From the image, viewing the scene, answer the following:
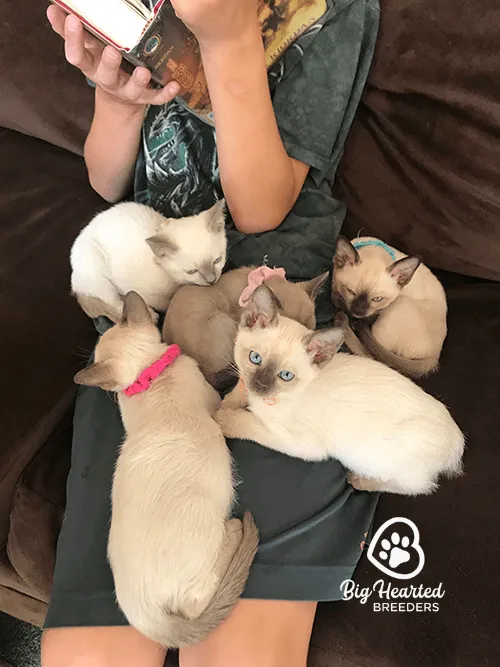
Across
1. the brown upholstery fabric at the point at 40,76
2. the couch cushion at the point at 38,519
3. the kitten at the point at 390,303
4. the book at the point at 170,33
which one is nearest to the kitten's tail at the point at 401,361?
the kitten at the point at 390,303

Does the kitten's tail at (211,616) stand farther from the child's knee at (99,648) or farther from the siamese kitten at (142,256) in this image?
the siamese kitten at (142,256)

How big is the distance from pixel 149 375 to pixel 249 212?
0.39 metres

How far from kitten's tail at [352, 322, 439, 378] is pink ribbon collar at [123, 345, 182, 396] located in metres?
0.44

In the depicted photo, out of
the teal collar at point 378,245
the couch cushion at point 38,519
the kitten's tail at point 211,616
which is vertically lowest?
the couch cushion at point 38,519

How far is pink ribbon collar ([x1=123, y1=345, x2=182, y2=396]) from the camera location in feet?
3.30

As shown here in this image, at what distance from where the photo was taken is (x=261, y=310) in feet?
3.11

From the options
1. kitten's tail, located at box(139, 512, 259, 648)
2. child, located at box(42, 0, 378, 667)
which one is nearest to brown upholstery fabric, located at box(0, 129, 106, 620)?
child, located at box(42, 0, 378, 667)

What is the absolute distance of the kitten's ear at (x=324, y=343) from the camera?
89cm

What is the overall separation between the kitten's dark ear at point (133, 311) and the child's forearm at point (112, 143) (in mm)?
374

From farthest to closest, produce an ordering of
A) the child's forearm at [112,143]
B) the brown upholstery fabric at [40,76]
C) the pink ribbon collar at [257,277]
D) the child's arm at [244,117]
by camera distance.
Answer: the brown upholstery fabric at [40,76], the child's forearm at [112,143], the pink ribbon collar at [257,277], the child's arm at [244,117]

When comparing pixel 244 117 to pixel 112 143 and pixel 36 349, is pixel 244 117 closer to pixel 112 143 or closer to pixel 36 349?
pixel 112 143

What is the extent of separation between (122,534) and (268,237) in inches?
25.9

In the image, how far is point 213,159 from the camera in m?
1.17

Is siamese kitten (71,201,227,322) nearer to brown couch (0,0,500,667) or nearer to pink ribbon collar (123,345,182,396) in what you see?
brown couch (0,0,500,667)
